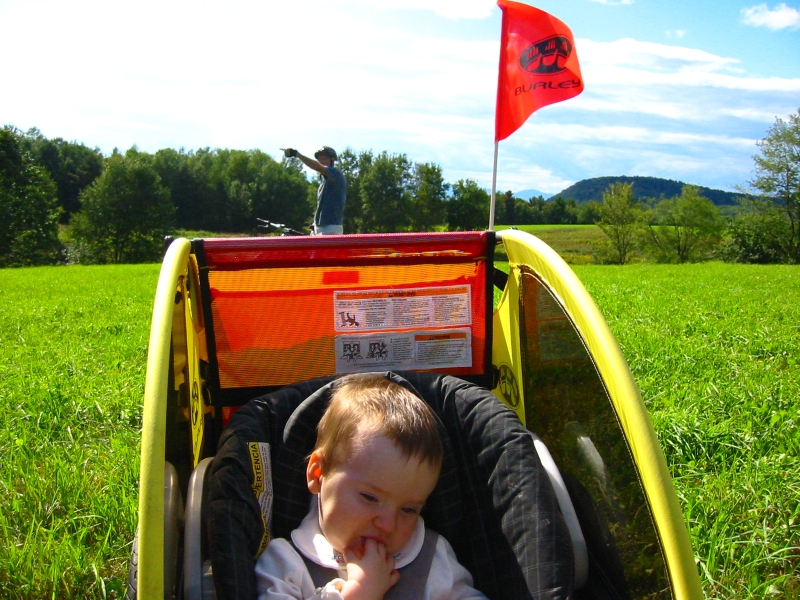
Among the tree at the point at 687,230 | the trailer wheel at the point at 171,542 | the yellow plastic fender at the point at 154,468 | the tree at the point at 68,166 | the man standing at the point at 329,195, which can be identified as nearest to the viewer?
the yellow plastic fender at the point at 154,468

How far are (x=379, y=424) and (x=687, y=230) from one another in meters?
56.9

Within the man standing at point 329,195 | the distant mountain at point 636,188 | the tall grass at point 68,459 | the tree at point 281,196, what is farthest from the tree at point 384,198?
the distant mountain at point 636,188

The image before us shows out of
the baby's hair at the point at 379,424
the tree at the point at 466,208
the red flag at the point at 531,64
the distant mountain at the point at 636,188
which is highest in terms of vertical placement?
the distant mountain at the point at 636,188

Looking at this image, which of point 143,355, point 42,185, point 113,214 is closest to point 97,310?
point 143,355

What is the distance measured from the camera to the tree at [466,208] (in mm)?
56375

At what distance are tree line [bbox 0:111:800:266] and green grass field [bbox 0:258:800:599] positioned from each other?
114 ft

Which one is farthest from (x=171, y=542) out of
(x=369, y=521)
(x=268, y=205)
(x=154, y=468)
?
(x=268, y=205)

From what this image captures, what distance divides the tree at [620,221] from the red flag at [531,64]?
5213cm

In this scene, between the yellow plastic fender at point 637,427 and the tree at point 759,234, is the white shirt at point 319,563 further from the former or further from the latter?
the tree at point 759,234

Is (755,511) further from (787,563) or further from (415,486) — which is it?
(415,486)

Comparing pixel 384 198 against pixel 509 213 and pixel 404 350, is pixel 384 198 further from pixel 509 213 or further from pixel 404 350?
pixel 404 350

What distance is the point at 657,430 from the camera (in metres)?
3.26

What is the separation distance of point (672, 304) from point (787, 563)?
6.47m

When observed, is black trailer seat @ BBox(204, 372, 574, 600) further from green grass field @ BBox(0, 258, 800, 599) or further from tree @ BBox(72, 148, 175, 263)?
tree @ BBox(72, 148, 175, 263)
